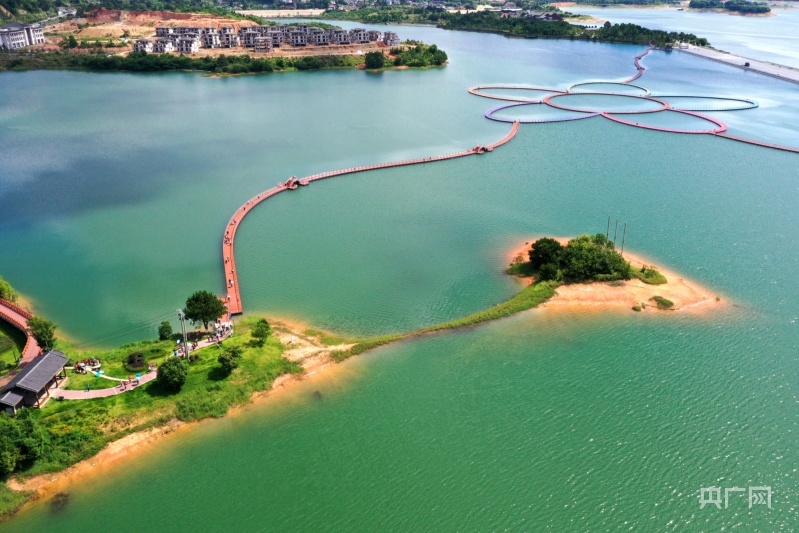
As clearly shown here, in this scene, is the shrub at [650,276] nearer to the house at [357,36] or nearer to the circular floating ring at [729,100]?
the circular floating ring at [729,100]

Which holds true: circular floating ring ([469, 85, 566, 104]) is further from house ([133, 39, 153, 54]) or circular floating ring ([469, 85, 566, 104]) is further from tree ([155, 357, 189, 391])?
tree ([155, 357, 189, 391])

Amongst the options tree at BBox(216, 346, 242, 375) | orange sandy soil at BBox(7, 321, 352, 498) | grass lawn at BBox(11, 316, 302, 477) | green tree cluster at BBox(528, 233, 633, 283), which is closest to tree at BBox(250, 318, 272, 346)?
grass lawn at BBox(11, 316, 302, 477)

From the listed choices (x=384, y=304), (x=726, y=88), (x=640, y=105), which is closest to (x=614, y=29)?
(x=726, y=88)

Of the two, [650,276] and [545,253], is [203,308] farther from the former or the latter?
[650,276]

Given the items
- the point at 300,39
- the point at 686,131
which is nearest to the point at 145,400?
the point at 686,131

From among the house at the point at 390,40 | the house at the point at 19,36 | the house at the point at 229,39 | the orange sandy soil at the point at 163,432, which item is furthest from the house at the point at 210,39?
the orange sandy soil at the point at 163,432
